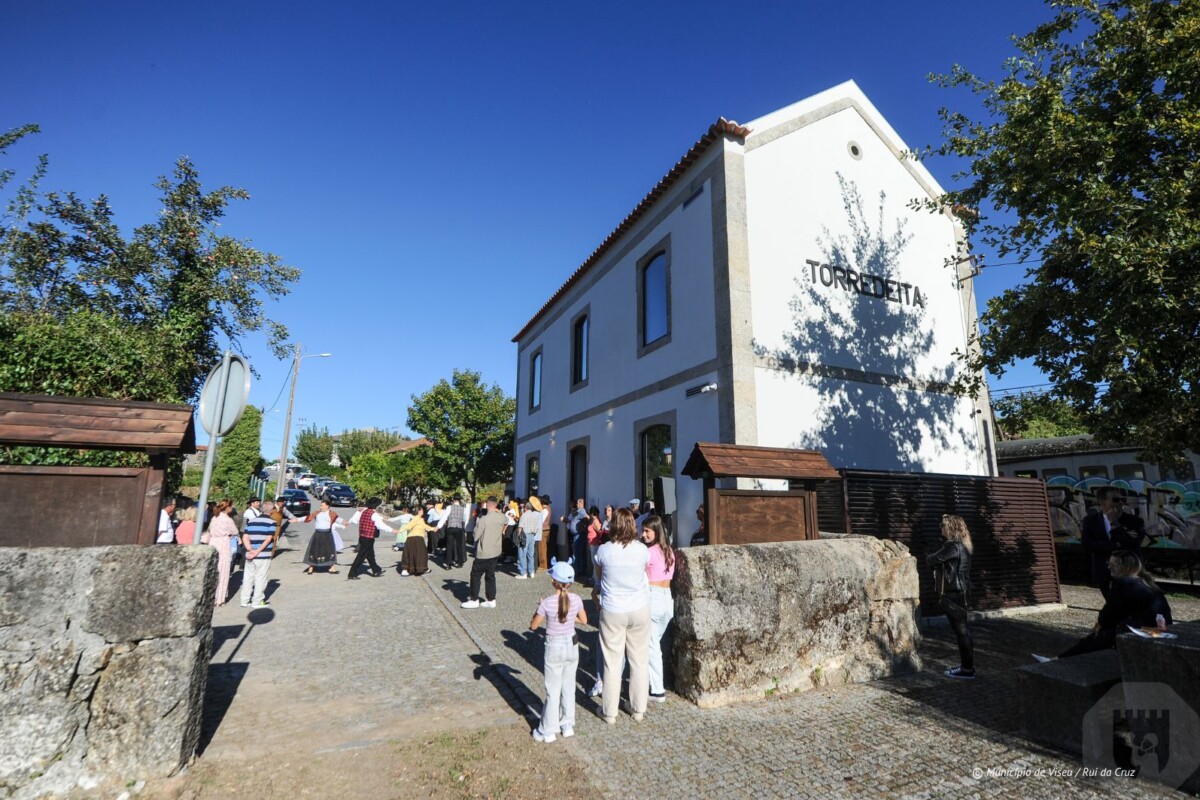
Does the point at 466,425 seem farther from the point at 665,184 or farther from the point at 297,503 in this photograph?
the point at 665,184

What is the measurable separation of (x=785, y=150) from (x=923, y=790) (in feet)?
34.2

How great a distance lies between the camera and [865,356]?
11.0 meters

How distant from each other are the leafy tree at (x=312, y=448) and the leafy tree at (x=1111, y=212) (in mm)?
77030

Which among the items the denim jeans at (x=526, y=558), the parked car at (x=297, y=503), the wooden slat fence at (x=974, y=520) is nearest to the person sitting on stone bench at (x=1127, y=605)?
the wooden slat fence at (x=974, y=520)

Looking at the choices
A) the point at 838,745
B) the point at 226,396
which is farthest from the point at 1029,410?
the point at 226,396

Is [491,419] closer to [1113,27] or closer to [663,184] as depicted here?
[663,184]

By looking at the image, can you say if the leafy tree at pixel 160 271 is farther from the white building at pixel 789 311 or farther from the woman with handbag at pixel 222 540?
the white building at pixel 789 311

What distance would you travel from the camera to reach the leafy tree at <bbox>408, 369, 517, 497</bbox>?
Result: 2559 centimetres

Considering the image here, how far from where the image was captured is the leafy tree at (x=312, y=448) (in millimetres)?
74500

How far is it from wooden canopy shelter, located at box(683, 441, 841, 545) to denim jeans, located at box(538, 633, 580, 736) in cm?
173

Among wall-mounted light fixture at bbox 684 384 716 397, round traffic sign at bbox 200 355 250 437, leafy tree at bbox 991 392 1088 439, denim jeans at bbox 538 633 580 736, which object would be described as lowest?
denim jeans at bbox 538 633 580 736

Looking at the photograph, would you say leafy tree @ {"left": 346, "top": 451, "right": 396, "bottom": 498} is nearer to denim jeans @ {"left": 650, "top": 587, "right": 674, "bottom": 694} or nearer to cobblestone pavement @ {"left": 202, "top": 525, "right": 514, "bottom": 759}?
cobblestone pavement @ {"left": 202, "top": 525, "right": 514, "bottom": 759}

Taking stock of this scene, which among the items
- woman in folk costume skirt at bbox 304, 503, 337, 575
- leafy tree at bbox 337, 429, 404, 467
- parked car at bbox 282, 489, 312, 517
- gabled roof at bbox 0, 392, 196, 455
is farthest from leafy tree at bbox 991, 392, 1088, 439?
leafy tree at bbox 337, 429, 404, 467

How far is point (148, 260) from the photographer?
13.4 metres
